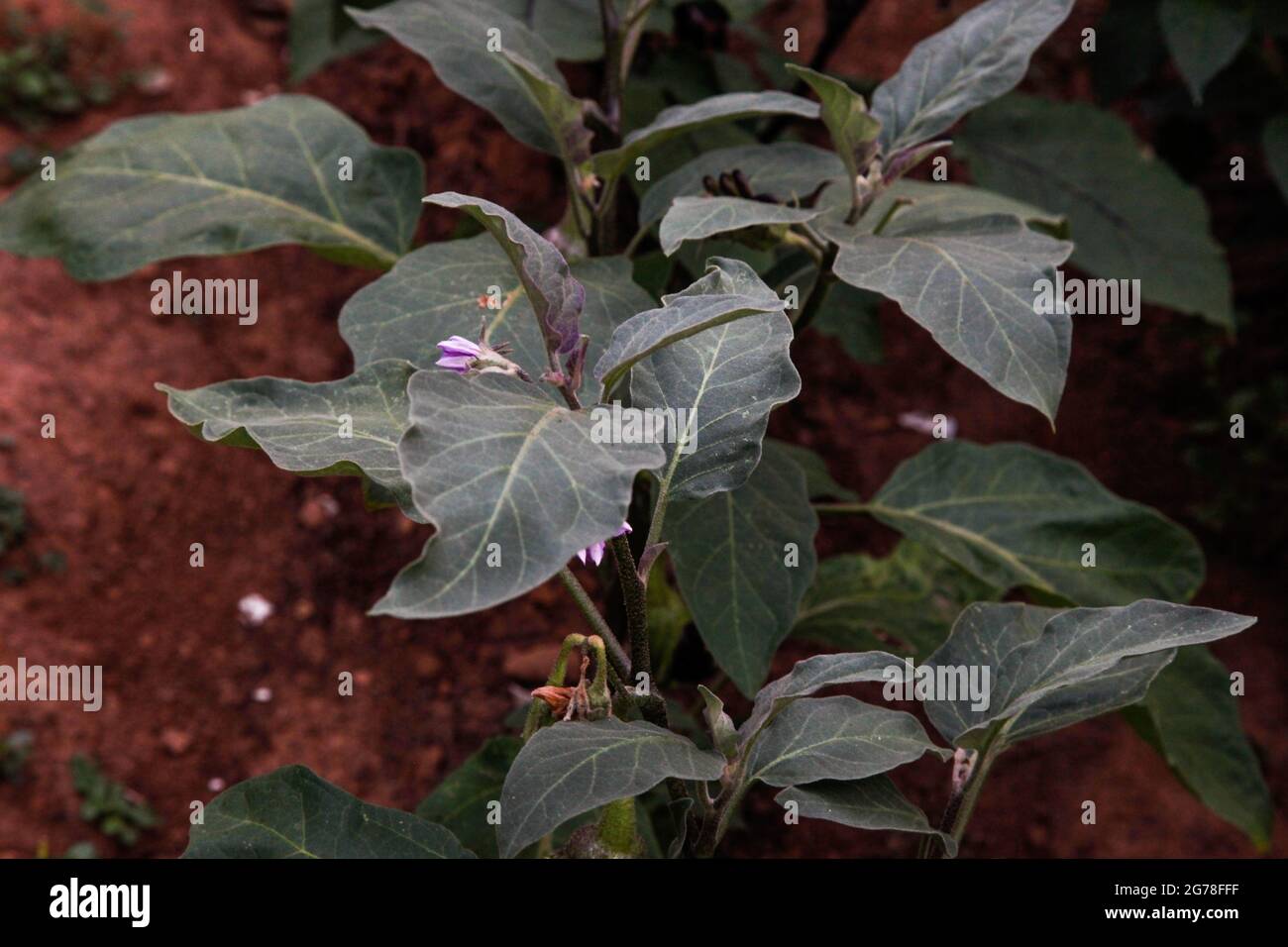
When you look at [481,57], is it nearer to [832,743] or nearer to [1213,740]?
[832,743]

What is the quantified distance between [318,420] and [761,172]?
53 cm

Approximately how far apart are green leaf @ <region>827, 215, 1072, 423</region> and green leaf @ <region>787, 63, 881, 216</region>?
0.25ft

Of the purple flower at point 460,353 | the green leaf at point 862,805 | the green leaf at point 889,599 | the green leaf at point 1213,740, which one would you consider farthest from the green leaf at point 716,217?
the green leaf at point 1213,740

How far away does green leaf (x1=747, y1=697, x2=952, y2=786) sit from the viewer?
0.79 m

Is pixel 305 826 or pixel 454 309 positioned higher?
pixel 454 309

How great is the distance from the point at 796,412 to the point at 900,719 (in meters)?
1.37

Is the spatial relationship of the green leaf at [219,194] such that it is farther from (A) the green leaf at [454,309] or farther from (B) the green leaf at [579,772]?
(B) the green leaf at [579,772]

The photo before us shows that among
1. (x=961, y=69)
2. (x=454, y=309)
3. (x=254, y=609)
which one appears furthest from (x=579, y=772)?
(x=254, y=609)

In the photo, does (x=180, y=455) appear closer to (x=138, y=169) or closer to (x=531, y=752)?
(x=138, y=169)

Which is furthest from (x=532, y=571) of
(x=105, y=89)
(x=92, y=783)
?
(x=105, y=89)

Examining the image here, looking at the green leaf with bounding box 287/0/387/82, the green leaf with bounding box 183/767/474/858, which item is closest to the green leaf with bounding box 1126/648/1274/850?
the green leaf with bounding box 183/767/474/858

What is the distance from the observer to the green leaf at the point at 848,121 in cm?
100

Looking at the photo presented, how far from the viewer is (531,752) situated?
2.41ft

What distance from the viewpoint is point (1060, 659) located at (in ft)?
2.70
